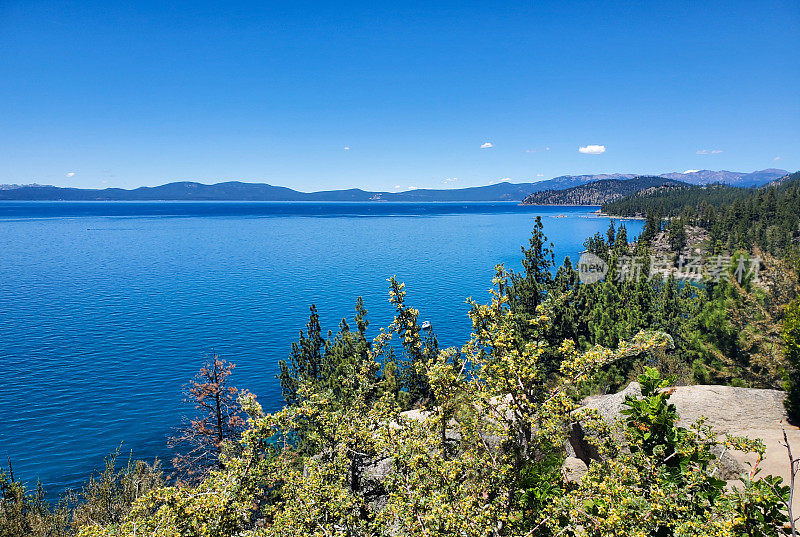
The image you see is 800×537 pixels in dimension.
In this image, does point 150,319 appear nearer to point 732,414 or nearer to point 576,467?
point 576,467

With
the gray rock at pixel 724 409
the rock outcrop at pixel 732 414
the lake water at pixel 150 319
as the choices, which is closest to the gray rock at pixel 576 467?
the rock outcrop at pixel 732 414

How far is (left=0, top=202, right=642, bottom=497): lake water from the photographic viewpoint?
34.1 meters

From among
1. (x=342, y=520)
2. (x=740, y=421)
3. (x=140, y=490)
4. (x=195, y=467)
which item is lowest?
(x=195, y=467)

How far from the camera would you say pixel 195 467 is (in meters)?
30.9

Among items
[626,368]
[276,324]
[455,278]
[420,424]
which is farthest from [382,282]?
[420,424]

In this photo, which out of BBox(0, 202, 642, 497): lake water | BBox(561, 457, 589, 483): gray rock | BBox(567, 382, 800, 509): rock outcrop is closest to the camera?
BBox(561, 457, 589, 483): gray rock

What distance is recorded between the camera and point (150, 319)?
5653 centimetres

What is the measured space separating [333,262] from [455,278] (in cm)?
3334

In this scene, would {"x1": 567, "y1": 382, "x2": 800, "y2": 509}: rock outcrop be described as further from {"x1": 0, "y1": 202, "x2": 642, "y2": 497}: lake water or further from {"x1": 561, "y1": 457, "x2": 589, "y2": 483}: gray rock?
{"x1": 0, "y1": 202, "x2": 642, "y2": 497}: lake water

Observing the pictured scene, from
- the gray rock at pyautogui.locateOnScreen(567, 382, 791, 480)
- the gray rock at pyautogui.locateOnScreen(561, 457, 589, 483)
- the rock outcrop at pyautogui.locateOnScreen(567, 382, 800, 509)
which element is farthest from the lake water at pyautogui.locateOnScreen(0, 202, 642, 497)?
the gray rock at pyautogui.locateOnScreen(561, 457, 589, 483)

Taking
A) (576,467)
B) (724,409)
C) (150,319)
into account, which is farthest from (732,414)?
(150,319)

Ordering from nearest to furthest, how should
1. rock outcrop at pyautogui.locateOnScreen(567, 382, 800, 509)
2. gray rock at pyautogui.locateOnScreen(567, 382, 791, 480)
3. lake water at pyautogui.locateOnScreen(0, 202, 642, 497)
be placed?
rock outcrop at pyautogui.locateOnScreen(567, 382, 800, 509), gray rock at pyautogui.locateOnScreen(567, 382, 791, 480), lake water at pyautogui.locateOnScreen(0, 202, 642, 497)

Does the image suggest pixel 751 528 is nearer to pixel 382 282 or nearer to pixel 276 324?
pixel 276 324

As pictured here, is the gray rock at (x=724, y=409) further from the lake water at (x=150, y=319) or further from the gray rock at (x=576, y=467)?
the lake water at (x=150, y=319)
